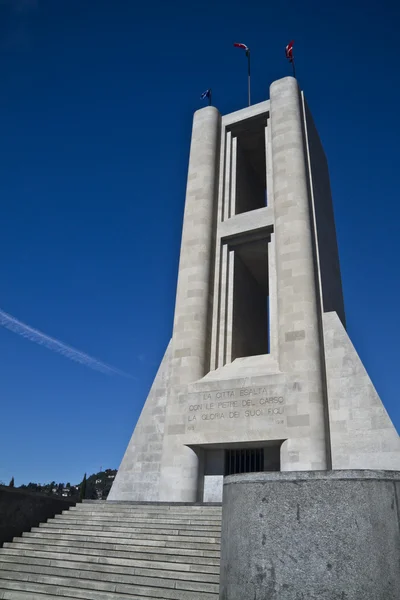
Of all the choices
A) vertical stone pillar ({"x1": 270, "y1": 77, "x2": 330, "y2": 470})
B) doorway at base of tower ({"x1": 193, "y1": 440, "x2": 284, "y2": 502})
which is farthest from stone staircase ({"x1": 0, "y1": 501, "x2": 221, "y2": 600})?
vertical stone pillar ({"x1": 270, "y1": 77, "x2": 330, "y2": 470})

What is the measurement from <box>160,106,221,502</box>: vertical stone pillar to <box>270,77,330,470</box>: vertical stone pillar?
307cm

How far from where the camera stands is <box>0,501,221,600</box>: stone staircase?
7176 mm

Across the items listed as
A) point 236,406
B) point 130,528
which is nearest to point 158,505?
point 130,528

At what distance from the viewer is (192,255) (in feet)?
62.2

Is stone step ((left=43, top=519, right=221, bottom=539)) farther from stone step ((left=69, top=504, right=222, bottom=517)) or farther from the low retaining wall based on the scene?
stone step ((left=69, top=504, right=222, bottom=517))

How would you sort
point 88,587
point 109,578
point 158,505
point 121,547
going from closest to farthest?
point 88,587
point 109,578
point 121,547
point 158,505

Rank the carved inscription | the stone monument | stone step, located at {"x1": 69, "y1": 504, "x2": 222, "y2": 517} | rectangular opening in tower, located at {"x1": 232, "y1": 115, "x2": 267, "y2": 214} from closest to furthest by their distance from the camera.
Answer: stone step, located at {"x1": 69, "y1": 504, "x2": 222, "y2": 517} < the stone monument < the carved inscription < rectangular opening in tower, located at {"x1": 232, "y1": 115, "x2": 267, "y2": 214}

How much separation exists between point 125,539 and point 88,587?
181cm

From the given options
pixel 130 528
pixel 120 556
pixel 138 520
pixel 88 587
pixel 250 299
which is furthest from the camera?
pixel 250 299

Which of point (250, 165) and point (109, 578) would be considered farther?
point (250, 165)

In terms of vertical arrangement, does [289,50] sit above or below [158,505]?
above

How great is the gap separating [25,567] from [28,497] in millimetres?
2468

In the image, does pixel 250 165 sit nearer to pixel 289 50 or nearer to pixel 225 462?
pixel 289 50

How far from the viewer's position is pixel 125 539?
364 inches
